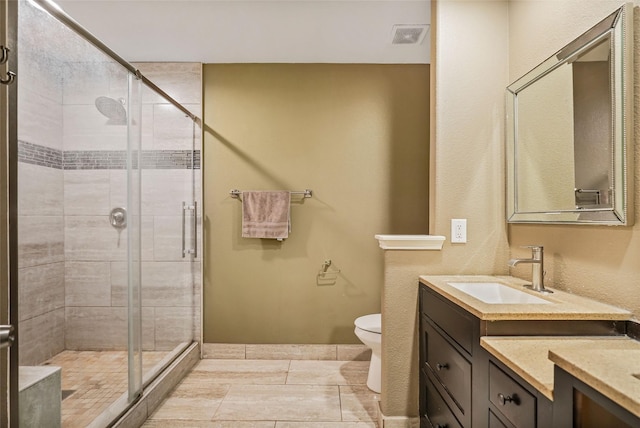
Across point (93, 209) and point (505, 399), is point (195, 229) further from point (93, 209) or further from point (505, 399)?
point (505, 399)

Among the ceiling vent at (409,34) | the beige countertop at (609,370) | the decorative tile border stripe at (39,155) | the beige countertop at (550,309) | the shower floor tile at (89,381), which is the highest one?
the ceiling vent at (409,34)

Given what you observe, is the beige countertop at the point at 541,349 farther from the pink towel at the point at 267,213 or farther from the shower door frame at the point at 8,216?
the pink towel at the point at 267,213

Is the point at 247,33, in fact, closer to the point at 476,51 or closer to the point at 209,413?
the point at 476,51

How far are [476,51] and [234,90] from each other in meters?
1.86

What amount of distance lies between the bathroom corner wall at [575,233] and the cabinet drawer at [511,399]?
0.50m

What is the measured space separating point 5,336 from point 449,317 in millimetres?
1504

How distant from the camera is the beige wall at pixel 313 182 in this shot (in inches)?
112

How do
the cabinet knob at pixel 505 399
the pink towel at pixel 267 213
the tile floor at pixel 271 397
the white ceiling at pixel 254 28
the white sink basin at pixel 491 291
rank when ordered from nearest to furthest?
the cabinet knob at pixel 505 399 < the white sink basin at pixel 491 291 < the tile floor at pixel 271 397 < the white ceiling at pixel 254 28 < the pink towel at pixel 267 213

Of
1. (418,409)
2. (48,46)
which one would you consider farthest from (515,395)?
(48,46)

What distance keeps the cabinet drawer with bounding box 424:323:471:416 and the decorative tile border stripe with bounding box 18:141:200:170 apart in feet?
5.98

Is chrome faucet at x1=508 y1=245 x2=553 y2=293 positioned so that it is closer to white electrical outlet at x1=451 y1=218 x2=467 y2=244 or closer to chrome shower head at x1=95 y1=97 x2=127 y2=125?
white electrical outlet at x1=451 y1=218 x2=467 y2=244

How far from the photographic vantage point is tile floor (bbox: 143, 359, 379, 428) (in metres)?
1.98

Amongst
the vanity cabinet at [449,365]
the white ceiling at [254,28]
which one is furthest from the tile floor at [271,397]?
the white ceiling at [254,28]

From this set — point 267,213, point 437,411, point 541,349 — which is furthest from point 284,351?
point 541,349
